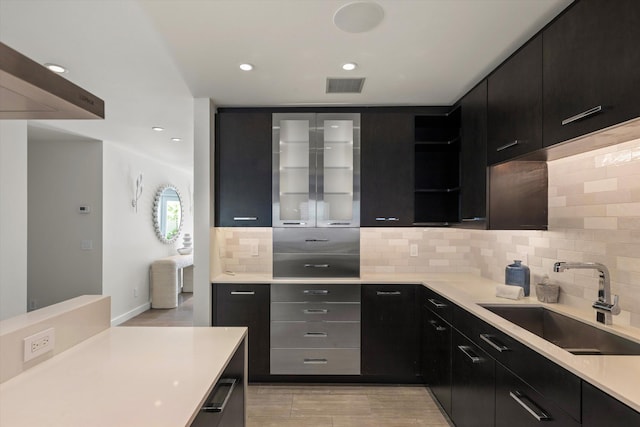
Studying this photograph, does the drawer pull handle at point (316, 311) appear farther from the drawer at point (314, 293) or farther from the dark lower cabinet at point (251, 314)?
the dark lower cabinet at point (251, 314)

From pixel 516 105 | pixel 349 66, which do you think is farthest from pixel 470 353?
pixel 349 66

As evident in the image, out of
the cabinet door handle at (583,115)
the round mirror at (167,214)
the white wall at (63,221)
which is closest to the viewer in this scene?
the cabinet door handle at (583,115)

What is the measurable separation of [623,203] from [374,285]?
188cm

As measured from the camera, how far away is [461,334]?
2344 mm

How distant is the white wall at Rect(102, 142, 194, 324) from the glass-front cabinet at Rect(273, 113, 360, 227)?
10.2 ft

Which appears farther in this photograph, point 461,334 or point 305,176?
point 305,176

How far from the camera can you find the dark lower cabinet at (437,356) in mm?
2574

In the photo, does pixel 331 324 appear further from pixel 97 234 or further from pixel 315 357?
pixel 97 234

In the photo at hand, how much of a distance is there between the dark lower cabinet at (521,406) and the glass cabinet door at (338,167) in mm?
1813

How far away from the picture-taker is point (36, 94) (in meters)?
0.99

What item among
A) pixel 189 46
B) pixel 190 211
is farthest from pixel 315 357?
pixel 190 211

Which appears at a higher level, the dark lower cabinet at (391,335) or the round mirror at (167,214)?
the round mirror at (167,214)

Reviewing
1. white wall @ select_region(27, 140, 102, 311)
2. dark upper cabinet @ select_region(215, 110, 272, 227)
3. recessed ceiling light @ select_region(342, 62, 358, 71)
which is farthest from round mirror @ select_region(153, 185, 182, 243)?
recessed ceiling light @ select_region(342, 62, 358, 71)

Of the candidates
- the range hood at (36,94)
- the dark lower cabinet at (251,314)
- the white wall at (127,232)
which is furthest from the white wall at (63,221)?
the range hood at (36,94)
